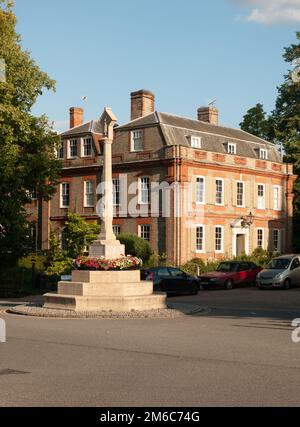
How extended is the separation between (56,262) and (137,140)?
12.0 m

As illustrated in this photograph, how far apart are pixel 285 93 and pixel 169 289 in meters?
27.6

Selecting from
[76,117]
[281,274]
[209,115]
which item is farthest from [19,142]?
[209,115]

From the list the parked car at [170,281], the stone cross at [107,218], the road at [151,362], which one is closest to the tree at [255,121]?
the parked car at [170,281]

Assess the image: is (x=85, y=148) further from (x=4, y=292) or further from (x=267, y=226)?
(x=4, y=292)

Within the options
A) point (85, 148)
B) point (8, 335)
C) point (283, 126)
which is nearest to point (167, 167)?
point (85, 148)

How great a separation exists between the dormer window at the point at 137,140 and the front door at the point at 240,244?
9.67m

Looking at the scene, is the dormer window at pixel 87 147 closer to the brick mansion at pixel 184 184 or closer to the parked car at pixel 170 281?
the brick mansion at pixel 184 184

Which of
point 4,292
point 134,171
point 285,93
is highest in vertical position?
point 285,93

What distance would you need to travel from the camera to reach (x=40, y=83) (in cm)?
3684

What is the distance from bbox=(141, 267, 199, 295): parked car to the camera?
30750 mm

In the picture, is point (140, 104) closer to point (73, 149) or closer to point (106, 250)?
point (73, 149)

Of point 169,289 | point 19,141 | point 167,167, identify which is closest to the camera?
point 169,289

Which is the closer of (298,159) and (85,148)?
(298,159)

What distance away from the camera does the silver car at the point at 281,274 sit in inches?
1359
